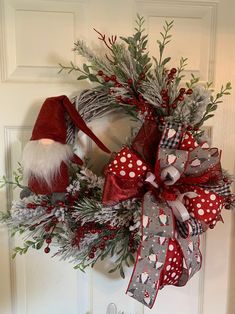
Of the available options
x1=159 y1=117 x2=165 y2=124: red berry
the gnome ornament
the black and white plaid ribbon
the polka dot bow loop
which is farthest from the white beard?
the black and white plaid ribbon

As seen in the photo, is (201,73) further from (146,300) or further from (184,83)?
(146,300)

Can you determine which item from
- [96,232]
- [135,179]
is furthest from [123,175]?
[96,232]

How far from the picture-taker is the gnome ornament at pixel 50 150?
2.42ft

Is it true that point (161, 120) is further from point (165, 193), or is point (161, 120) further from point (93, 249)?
point (93, 249)

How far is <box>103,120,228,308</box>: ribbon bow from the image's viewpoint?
0.71 meters

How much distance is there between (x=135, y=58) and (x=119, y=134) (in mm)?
226

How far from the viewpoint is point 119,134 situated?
0.91 m

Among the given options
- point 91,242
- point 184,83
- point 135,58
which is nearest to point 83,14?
point 135,58

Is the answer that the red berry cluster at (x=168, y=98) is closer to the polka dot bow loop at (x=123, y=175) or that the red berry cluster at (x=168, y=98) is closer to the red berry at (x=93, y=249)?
the polka dot bow loop at (x=123, y=175)

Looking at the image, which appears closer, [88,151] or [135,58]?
[135,58]

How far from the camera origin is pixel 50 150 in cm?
74

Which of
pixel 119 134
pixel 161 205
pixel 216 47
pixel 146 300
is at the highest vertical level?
pixel 216 47

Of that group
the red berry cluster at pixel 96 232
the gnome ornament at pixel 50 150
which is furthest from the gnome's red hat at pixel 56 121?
the red berry cluster at pixel 96 232

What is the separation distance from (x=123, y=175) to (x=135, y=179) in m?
0.03
